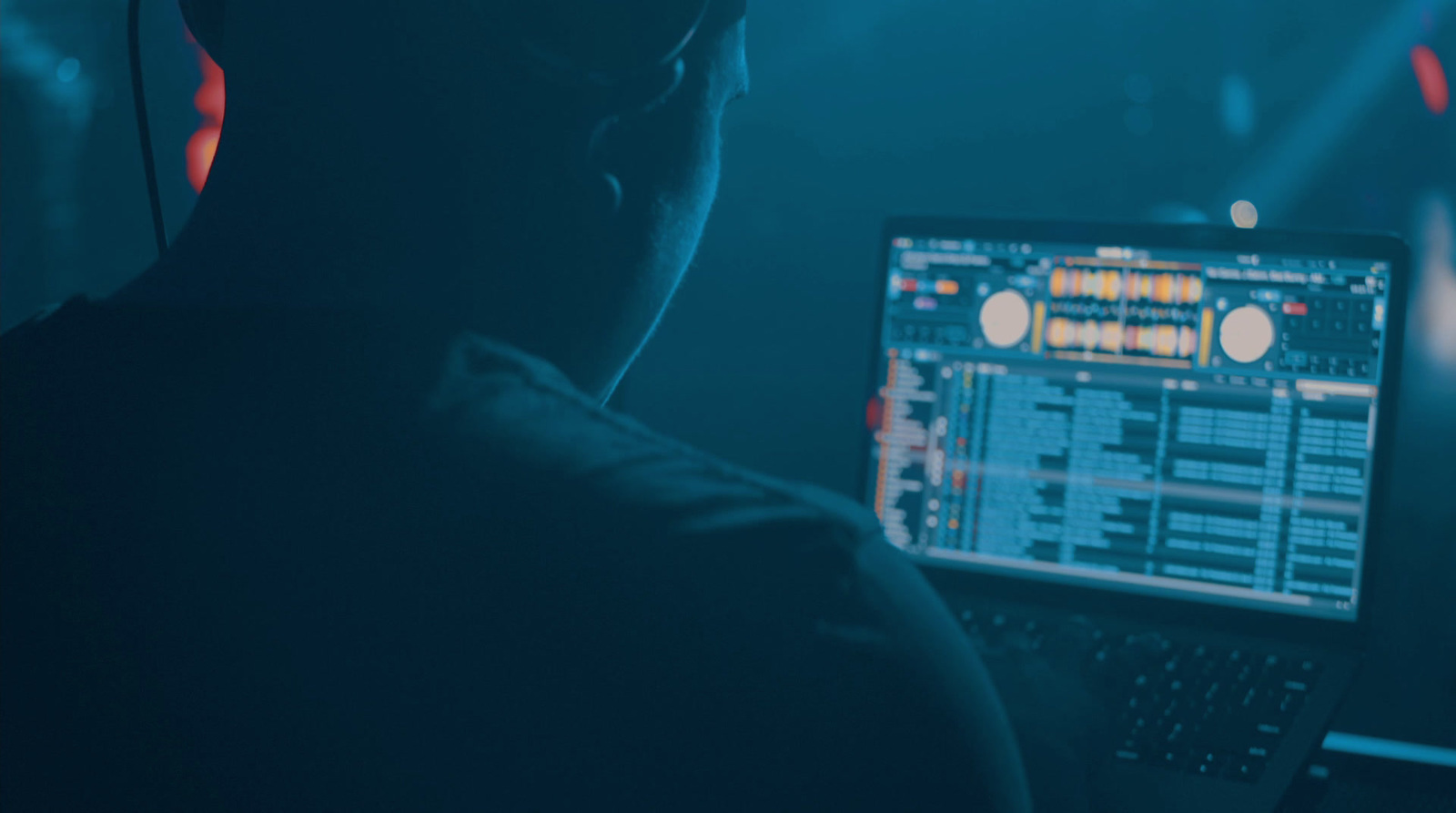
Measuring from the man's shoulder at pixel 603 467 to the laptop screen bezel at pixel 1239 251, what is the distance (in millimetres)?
666

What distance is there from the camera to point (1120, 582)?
3.05 feet

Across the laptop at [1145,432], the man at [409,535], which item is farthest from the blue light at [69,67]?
the man at [409,535]

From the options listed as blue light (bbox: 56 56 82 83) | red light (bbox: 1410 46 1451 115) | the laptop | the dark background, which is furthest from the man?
blue light (bbox: 56 56 82 83)

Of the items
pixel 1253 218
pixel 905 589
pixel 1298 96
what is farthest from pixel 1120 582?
pixel 905 589

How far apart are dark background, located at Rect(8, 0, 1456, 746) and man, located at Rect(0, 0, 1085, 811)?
77 centimetres

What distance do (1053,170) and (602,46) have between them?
0.78 metres

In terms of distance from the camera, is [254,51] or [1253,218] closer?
[254,51]

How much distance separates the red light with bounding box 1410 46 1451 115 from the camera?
0.95m

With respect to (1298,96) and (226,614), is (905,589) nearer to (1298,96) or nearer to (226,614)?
Answer: (226,614)

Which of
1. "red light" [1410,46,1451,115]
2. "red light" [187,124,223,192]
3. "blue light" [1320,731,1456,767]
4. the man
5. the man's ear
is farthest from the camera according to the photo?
"red light" [187,124,223,192]

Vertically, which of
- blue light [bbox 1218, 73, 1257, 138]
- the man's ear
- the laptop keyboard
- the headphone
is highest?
blue light [bbox 1218, 73, 1257, 138]

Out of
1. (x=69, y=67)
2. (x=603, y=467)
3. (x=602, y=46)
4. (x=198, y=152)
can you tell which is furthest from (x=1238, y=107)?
(x=69, y=67)

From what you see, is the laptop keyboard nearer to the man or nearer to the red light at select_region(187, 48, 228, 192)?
the man

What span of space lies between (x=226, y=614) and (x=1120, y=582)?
0.80 meters
